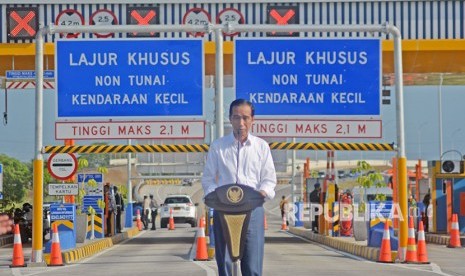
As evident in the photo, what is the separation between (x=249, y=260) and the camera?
925cm

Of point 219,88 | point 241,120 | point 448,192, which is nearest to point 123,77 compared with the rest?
point 219,88

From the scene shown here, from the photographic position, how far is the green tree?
13088cm

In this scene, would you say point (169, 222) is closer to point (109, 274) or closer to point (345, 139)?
point (345, 139)

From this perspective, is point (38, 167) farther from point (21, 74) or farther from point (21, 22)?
point (21, 22)

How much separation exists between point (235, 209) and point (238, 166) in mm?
434

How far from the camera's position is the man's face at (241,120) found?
30.5ft

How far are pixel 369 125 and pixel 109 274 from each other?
6.19m

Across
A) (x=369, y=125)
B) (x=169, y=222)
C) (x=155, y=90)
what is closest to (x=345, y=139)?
(x=369, y=125)

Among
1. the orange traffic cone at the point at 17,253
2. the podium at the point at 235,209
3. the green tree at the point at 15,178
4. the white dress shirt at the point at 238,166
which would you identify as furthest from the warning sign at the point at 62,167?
the green tree at the point at 15,178

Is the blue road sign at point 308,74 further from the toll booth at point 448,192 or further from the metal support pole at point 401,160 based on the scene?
the toll booth at point 448,192

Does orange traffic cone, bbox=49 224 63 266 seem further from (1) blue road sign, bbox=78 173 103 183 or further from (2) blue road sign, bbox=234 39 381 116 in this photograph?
(1) blue road sign, bbox=78 173 103 183

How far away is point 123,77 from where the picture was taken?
70.7 feet

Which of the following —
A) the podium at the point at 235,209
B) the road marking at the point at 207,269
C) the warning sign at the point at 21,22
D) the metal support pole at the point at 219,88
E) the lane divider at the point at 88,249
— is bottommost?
the lane divider at the point at 88,249

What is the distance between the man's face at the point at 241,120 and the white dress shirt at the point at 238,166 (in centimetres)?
7
